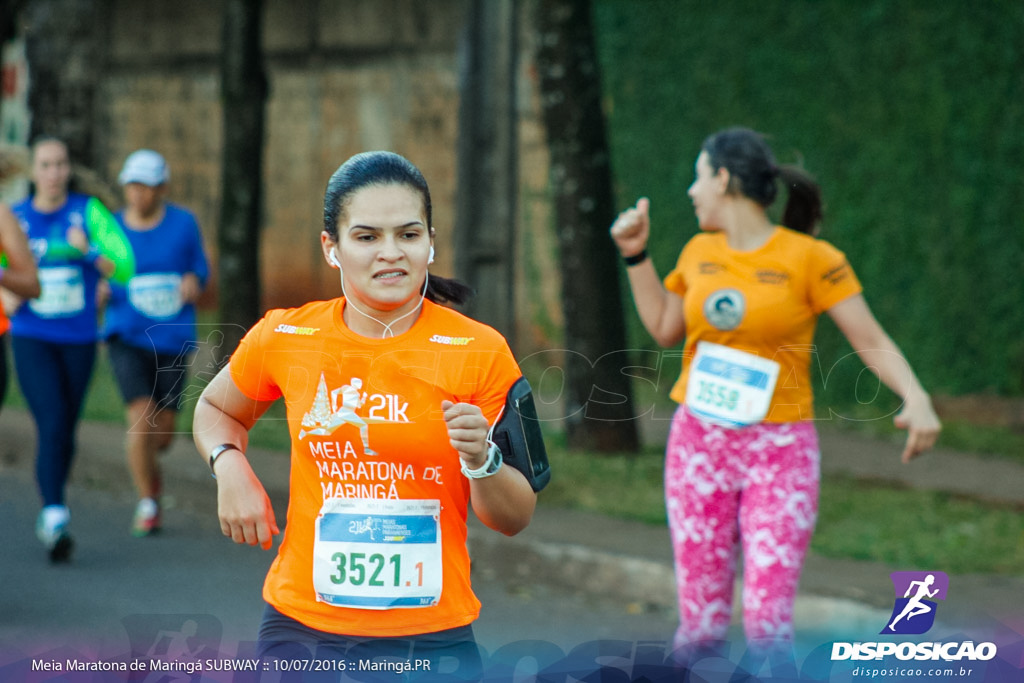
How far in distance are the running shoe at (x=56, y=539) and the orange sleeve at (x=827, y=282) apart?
154 inches

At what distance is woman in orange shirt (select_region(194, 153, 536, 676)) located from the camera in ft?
9.70

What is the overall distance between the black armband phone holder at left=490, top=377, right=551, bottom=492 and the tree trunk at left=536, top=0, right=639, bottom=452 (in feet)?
20.2

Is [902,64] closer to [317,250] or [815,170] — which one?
[815,170]

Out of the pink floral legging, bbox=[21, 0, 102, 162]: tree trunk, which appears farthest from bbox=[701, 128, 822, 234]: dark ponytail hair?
bbox=[21, 0, 102, 162]: tree trunk

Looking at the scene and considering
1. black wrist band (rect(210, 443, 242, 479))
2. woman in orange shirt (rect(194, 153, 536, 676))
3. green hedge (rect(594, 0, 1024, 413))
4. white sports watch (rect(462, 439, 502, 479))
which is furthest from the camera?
green hedge (rect(594, 0, 1024, 413))

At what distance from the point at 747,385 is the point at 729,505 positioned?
1.25 feet

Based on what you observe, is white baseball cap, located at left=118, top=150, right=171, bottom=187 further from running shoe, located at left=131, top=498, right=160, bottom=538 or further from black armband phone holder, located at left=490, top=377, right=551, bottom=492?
black armband phone holder, located at left=490, top=377, right=551, bottom=492

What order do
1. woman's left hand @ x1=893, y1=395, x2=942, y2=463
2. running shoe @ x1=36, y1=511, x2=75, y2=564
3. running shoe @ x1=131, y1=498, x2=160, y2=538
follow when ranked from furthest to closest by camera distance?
1. running shoe @ x1=131, y1=498, x2=160, y2=538
2. running shoe @ x1=36, y1=511, x2=75, y2=564
3. woman's left hand @ x1=893, y1=395, x2=942, y2=463

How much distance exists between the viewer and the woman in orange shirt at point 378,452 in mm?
2957

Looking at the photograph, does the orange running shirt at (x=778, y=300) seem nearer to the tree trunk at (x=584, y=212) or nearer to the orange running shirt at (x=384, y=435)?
the orange running shirt at (x=384, y=435)

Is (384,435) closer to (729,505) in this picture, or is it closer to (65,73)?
(729,505)

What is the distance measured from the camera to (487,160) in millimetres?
8461

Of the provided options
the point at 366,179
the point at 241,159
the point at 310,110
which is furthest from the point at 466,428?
the point at 310,110

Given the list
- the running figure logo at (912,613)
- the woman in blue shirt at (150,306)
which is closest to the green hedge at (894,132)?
the woman in blue shirt at (150,306)
